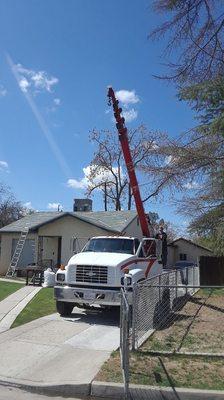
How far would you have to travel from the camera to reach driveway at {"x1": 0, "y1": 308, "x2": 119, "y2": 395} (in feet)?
24.3

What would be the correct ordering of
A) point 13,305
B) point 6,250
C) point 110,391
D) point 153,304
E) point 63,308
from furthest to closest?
point 6,250, point 13,305, point 63,308, point 153,304, point 110,391

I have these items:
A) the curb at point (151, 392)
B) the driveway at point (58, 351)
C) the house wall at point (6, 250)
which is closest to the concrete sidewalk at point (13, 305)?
the driveway at point (58, 351)

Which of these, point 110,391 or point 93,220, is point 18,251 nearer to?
point 93,220

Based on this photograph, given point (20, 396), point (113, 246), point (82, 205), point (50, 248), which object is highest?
point (82, 205)

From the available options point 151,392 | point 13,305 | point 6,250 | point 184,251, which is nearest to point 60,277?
point 13,305

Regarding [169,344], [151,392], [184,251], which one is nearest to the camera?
[151,392]

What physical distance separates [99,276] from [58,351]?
12.7 ft

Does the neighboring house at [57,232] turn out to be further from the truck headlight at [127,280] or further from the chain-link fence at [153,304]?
the truck headlight at [127,280]

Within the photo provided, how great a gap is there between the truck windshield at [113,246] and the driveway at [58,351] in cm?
215

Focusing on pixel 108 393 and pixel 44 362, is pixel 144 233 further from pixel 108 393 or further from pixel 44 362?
pixel 108 393

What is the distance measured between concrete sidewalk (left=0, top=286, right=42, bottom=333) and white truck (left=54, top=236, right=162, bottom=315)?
129cm

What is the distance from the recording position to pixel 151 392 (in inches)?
271

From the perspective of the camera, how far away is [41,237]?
30953 mm

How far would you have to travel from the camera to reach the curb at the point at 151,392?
6699 millimetres
